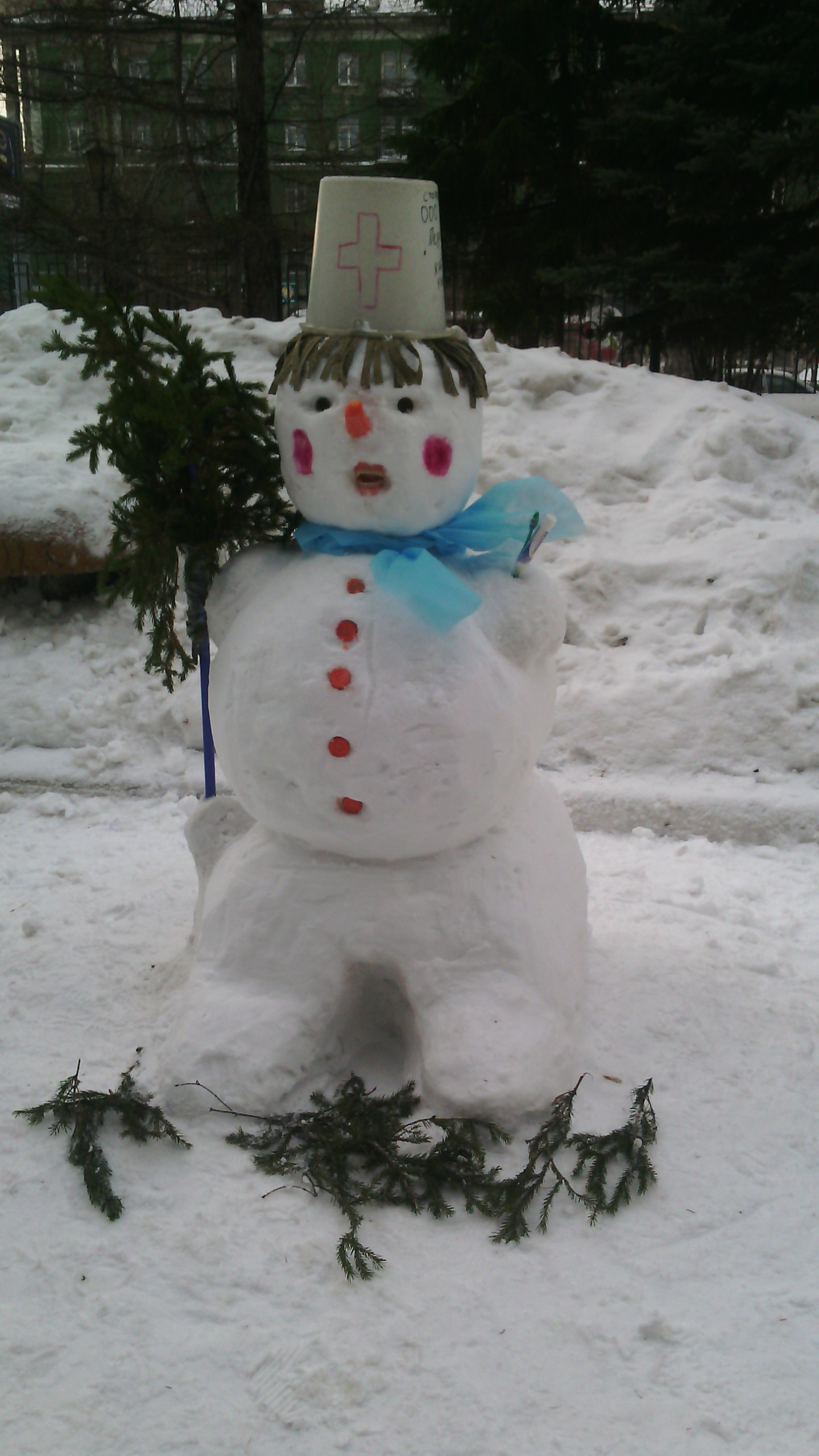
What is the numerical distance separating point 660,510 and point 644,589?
1.73 ft

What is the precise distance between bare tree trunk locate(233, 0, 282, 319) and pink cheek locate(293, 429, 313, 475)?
787 centimetres

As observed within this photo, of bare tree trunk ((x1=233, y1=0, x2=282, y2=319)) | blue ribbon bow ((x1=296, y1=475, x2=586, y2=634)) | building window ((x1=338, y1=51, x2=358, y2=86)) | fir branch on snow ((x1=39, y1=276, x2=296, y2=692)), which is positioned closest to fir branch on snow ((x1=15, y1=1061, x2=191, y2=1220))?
fir branch on snow ((x1=39, y1=276, x2=296, y2=692))

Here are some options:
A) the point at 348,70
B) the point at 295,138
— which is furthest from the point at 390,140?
the point at 348,70

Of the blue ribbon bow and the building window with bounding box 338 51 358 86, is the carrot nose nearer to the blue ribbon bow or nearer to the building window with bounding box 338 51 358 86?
the blue ribbon bow

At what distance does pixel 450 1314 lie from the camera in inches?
73.2

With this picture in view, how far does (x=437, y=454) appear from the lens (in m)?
2.28

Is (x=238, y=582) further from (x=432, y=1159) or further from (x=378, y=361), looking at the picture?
(x=432, y=1159)

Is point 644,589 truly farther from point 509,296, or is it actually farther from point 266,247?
point 266,247

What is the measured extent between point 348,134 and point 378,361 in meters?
10.9

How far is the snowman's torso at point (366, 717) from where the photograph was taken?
2168 millimetres

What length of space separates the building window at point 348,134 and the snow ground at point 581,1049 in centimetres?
654

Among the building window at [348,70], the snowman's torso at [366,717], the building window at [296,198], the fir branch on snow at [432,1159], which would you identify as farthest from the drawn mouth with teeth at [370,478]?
the building window at [348,70]

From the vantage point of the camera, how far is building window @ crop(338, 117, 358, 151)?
10953mm

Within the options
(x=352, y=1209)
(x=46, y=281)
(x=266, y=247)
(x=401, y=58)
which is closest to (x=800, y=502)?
(x=46, y=281)
